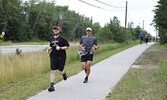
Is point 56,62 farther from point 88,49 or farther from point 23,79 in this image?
point 23,79

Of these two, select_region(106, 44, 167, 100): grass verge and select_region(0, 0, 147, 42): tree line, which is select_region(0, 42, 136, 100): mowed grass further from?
select_region(0, 0, 147, 42): tree line

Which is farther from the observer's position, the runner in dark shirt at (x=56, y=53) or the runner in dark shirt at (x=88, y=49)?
the runner in dark shirt at (x=88, y=49)

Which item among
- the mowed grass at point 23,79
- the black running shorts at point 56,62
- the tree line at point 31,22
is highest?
the tree line at point 31,22

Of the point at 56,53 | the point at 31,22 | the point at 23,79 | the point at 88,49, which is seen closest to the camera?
the point at 56,53

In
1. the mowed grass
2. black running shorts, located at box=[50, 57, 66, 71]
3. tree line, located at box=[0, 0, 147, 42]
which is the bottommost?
the mowed grass

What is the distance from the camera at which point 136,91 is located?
17.6 feet

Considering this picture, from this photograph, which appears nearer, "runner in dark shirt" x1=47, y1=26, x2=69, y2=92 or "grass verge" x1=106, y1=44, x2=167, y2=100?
"grass verge" x1=106, y1=44, x2=167, y2=100

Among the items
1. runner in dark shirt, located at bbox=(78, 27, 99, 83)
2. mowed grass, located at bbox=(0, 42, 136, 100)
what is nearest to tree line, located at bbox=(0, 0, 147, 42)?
mowed grass, located at bbox=(0, 42, 136, 100)

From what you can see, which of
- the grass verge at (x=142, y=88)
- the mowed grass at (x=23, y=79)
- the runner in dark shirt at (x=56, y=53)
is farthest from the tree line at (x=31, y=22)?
the runner in dark shirt at (x=56, y=53)

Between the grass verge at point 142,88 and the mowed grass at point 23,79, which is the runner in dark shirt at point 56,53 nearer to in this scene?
the mowed grass at point 23,79

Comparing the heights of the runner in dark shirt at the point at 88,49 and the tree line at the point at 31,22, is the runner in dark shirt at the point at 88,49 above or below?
below

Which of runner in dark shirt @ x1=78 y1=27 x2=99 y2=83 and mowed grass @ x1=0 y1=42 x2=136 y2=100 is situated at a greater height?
runner in dark shirt @ x1=78 y1=27 x2=99 y2=83

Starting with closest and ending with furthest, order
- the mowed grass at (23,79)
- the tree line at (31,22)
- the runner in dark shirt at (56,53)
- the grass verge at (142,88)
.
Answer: the grass verge at (142,88) → the mowed grass at (23,79) → the runner in dark shirt at (56,53) → the tree line at (31,22)

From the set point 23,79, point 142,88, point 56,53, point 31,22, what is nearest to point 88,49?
point 56,53
